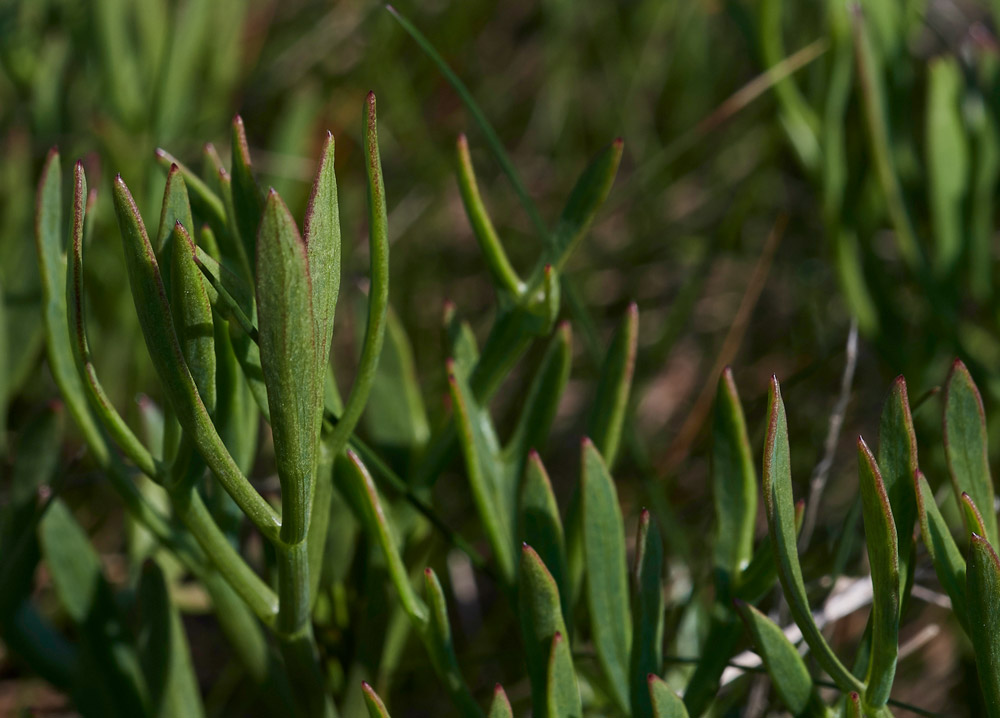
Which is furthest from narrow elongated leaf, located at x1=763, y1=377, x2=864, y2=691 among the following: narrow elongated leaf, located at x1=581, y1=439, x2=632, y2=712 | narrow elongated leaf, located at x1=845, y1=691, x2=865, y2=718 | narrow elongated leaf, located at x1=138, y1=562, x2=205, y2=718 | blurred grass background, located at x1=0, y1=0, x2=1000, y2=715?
narrow elongated leaf, located at x1=138, y1=562, x2=205, y2=718

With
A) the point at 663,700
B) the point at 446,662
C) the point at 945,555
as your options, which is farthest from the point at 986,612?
the point at 446,662

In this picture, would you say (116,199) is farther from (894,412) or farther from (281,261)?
(894,412)

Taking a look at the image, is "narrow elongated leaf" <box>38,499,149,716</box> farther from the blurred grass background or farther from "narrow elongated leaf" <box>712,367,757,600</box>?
"narrow elongated leaf" <box>712,367,757,600</box>

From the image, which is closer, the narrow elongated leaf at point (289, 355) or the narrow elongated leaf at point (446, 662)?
the narrow elongated leaf at point (289, 355)

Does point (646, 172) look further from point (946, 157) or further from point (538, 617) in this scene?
point (538, 617)

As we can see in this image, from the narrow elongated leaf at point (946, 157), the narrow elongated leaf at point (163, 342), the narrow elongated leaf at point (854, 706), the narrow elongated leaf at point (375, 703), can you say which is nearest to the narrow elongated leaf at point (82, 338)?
the narrow elongated leaf at point (163, 342)

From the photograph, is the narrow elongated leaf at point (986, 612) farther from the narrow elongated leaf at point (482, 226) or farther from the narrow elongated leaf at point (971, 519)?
the narrow elongated leaf at point (482, 226)

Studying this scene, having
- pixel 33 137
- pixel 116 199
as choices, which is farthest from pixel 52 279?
pixel 33 137
